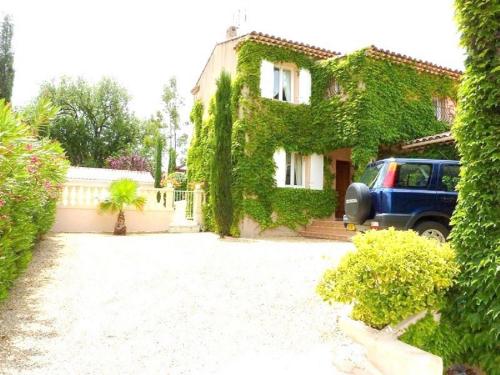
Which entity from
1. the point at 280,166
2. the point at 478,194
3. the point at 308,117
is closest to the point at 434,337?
the point at 478,194

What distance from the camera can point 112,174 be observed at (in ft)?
100

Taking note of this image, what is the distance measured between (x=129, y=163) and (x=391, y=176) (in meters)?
32.7

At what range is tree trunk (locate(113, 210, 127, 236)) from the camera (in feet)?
42.6

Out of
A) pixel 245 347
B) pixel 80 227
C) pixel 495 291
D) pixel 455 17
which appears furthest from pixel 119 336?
pixel 80 227

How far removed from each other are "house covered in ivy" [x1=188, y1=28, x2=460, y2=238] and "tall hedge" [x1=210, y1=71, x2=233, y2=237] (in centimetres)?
86

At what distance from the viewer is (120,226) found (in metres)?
13.0

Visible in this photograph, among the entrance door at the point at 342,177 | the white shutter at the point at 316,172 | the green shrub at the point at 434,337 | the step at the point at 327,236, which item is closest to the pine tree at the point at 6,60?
the white shutter at the point at 316,172

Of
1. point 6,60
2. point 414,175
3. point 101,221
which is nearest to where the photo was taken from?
point 414,175

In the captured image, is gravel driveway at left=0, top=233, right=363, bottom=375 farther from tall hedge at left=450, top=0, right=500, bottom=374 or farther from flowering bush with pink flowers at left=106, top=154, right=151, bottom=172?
flowering bush with pink flowers at left=106, top=154, right=151, bottom=172

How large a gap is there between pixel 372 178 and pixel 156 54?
3213 cm

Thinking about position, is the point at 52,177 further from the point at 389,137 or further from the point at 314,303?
the point at 389,137

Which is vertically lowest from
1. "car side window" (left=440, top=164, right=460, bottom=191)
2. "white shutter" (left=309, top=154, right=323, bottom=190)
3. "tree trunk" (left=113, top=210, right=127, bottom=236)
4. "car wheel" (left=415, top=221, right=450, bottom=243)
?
"tree trunk" (left=113, top=210, right=127, bottom=236)

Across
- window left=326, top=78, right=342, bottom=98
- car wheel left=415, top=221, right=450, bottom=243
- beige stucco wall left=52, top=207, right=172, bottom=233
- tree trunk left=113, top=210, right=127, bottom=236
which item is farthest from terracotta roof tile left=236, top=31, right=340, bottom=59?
car wheel left=415, top=221, right=450, bottom=243

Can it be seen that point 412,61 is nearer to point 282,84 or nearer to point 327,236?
point 282,84
